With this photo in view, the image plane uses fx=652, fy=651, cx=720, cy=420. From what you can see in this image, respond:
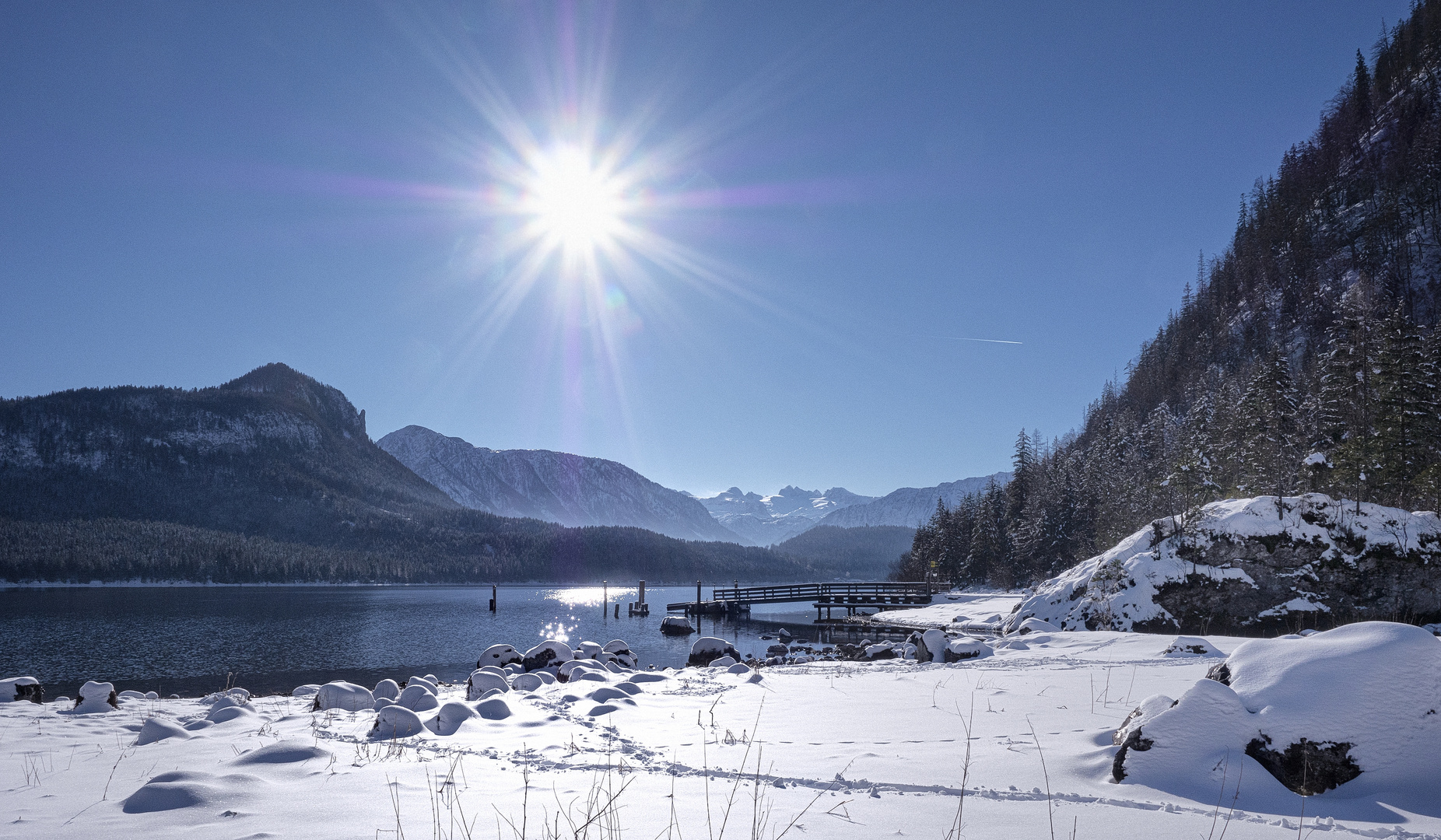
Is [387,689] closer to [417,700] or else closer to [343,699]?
[343,699]

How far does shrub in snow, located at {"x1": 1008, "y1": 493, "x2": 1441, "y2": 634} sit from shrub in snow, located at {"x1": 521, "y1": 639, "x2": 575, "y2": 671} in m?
19.6

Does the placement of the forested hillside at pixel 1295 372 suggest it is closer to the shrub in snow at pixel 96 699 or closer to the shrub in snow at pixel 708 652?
the shrub in snow at pixel 708 652

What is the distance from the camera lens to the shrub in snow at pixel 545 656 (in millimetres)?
20922

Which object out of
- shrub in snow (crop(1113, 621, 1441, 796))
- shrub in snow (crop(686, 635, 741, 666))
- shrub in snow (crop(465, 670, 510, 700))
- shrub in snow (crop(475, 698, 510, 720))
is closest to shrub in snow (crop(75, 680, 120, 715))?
shrub in snow (crop(465, 670, 510, 700))

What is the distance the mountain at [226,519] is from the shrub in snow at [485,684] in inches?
5157

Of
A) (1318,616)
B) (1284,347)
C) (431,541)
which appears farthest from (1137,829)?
(431,541)

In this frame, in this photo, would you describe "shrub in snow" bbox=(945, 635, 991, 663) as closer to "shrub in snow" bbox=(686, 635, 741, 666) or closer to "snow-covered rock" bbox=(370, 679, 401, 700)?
"shrub in snow" bbox=(686, 635, 741, 666)

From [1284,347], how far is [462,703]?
97.7 m

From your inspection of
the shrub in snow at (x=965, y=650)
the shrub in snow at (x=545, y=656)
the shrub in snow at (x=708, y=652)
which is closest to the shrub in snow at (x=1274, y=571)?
the shrub in snow at (x=965, y=650)

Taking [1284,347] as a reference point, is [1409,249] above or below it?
above

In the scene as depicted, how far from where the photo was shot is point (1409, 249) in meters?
73.8

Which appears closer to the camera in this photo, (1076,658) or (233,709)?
(233,709)

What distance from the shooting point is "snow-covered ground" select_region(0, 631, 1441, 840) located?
12.8ft

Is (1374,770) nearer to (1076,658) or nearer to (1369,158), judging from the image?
(1076,658)
